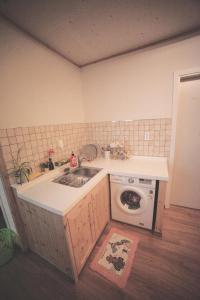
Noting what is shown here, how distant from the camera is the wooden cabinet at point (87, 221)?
1.10 metres

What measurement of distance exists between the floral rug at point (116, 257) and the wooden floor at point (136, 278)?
0.17 ft

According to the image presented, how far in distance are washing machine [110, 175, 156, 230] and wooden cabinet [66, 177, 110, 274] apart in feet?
0.51

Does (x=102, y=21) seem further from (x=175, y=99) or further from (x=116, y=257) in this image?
(x=116, y=257)

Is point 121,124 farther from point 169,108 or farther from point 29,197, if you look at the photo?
point 29,197

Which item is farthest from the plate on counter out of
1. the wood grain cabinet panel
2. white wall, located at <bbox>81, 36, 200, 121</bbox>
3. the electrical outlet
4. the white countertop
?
the wood grain cabinet panel

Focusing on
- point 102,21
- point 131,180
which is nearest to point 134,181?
point 131,180

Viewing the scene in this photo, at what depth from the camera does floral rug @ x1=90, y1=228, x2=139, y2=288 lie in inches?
48.4

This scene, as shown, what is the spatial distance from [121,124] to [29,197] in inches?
64.4

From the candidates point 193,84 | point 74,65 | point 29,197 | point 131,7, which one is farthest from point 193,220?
point 74,65

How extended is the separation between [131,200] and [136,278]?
2.52ft

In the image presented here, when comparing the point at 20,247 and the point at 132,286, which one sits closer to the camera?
the point at 132,286

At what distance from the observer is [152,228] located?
1642mm

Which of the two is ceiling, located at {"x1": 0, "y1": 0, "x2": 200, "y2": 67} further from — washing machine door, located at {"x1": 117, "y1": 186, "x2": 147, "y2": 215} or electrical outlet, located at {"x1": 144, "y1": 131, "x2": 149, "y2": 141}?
washing machine door, located at {"x1": 117, "y1": 186, "x2": 147, "y2": 215}

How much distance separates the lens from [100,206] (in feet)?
5.11
